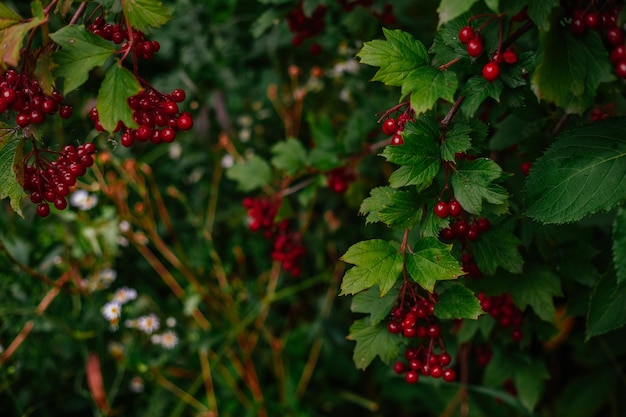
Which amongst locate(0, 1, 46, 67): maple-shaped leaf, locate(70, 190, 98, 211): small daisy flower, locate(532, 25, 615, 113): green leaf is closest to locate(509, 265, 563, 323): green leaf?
locate(532, 25, 615, 113): green leaf

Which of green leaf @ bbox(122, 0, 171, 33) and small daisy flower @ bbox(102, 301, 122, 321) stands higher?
green leaf @ bbox(122, 0, 171, 33)

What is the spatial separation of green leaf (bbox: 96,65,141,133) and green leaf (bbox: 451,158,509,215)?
1.66ft

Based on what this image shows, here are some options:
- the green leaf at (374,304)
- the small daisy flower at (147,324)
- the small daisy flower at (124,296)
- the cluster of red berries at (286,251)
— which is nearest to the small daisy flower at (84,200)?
the small daisy flower at (124,296)

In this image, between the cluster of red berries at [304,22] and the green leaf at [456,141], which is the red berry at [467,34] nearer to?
the green leaf at [456,141]

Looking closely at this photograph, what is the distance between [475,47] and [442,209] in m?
0.24

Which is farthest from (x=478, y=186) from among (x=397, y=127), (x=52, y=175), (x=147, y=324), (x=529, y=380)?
(x=147, y=324)

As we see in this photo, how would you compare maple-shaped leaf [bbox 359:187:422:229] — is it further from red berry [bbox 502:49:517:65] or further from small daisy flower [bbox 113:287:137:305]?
small daisy flower [bbox 113:287:137:305]

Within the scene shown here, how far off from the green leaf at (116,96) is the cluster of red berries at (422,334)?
53 centimetres

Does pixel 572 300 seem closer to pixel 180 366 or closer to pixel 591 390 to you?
pixel 591 390

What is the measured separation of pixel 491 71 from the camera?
77cm

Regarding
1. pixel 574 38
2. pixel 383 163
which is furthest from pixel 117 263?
pixel 574 38

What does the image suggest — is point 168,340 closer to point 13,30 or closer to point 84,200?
point 84,200

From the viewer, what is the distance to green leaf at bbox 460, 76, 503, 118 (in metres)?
0.79

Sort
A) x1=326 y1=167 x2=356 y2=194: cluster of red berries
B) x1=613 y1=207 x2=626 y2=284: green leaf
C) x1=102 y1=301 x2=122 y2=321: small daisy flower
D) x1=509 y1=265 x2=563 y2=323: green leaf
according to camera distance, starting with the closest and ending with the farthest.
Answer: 1. x1=613 y1=207 x2=626 y2=284: green leaf
2. x1=509 y1=265 x2=563 y2=323: green leaf
3. x1=326 y1=167 x2=356 y2=194: cluster of red berries
4. x1=102 y1=301 x2=122 y2=321: small daisy flower
